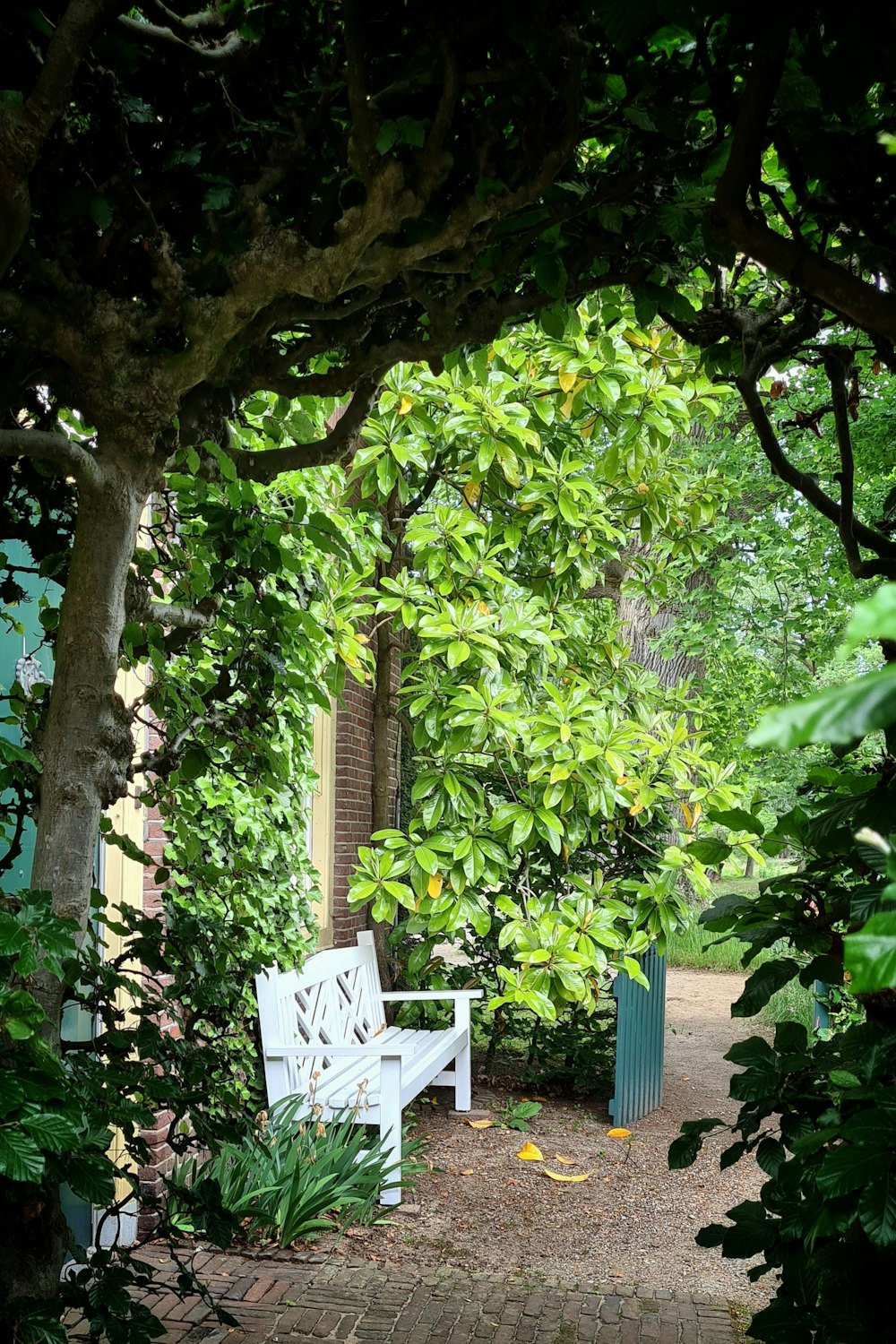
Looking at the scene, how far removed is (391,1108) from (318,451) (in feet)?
12.1

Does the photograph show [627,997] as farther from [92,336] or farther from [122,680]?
[92,336]

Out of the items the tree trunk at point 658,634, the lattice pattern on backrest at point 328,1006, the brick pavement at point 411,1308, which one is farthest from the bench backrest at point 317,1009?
the tree trunk at point 658,634

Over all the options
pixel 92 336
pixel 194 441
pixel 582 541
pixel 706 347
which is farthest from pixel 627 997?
pixel 92 336

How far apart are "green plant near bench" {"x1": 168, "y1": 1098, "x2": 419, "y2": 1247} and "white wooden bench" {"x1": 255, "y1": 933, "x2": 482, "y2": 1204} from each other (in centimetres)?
12

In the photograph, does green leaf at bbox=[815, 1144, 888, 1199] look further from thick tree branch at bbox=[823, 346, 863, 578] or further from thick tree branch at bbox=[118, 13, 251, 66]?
thick tree branch at bbox=[118, 13, 251, 66]

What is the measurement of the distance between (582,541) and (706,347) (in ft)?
11.1

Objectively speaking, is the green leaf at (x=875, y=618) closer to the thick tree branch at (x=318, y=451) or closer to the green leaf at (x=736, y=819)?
the green leaf at (x=736, y=819)

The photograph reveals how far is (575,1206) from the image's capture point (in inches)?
218

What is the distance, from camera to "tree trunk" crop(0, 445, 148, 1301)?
221cm

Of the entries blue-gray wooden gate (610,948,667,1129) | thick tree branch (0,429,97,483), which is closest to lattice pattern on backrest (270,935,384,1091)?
blue-gray wooden gate (610,948,667,1129)

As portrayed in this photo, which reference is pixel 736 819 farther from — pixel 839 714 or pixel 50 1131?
pixel 839 714

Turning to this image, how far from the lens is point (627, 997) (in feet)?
23.1

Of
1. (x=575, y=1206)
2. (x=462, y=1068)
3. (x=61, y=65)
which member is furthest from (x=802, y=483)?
(x=462, y=1068)

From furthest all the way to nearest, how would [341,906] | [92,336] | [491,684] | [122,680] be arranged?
[341,906] → [491,684] → [122,680] → [92,336]
